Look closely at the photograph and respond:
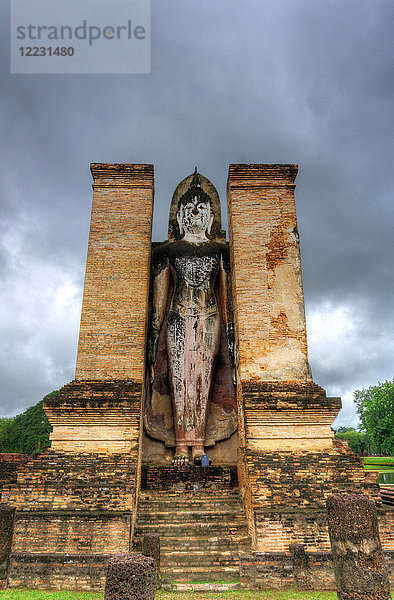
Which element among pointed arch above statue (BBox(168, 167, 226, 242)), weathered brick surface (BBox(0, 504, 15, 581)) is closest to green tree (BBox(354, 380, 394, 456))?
pointed arch above statue (BBox(168, 167, 226, 242))

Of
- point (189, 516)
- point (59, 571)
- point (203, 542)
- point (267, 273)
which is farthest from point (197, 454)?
point (267, 273)

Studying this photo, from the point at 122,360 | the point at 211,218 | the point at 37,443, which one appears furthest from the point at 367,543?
the point at 37,443

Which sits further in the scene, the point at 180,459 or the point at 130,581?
the point at 180,459

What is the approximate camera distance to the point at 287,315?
870cm

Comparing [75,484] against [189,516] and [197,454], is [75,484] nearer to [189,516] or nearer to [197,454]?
[189,516]

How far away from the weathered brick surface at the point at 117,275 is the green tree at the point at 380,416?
27.3 meters

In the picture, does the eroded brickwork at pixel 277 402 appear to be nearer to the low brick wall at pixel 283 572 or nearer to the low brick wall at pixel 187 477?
the low brick wall at pixel 283 572

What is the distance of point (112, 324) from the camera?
8.63 metres

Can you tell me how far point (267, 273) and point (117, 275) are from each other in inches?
127

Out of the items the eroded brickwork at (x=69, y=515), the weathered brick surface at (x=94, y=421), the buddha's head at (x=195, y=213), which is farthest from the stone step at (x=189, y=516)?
the buddha's head at (x=195, y=213)

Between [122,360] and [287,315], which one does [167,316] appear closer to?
[122,360]

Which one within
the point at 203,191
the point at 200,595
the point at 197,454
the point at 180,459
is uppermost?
the point at 203,191

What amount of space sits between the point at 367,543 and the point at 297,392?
3902 mm

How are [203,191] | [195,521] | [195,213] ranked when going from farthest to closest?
1. [203,191]
2. [195,213]
3. [195,521]
